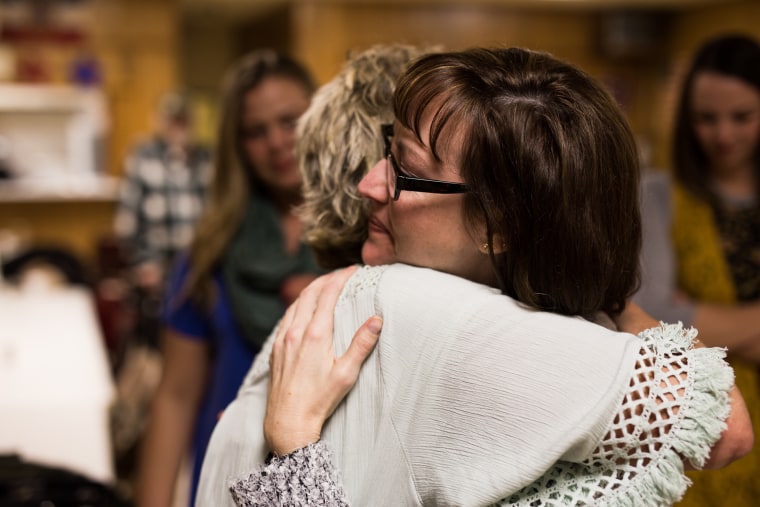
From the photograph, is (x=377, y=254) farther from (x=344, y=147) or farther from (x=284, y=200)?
(x=284, y=200)

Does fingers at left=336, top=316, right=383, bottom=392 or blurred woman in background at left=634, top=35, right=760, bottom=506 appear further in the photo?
blurred woman in background at left=634, top=35, right=760, bottom=506

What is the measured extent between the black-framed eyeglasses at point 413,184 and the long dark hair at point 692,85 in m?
1.08

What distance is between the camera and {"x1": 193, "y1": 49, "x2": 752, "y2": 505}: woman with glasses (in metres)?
0.71

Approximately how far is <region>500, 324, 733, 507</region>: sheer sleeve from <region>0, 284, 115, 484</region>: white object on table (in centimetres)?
101

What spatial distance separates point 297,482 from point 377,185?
327 mm

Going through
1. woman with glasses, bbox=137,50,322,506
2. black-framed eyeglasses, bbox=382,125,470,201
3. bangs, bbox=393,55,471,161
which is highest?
bangs, bbox=393,55,471,161

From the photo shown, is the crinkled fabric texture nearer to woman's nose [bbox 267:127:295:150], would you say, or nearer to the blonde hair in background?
woman's nose [bbox 267:127:295:150]

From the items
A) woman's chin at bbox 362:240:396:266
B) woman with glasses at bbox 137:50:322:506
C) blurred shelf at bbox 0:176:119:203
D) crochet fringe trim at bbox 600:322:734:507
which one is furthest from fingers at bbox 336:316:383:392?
blurred shelf at bbox 0:176:119:203

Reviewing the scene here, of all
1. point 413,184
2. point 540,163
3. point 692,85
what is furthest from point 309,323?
point 692,85

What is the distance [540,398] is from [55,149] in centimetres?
660

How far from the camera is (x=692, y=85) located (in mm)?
1761

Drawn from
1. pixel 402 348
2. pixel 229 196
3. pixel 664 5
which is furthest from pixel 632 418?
pixel 664 5

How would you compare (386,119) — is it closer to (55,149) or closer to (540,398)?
(540,398)

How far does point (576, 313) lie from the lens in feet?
2.70
